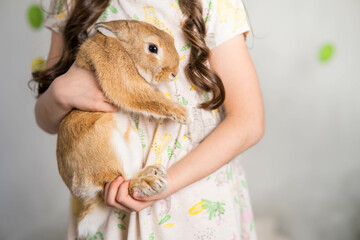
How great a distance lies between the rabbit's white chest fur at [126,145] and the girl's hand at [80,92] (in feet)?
0.09

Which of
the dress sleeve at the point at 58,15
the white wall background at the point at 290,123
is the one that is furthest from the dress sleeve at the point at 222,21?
the white wall background at the point at 290,123

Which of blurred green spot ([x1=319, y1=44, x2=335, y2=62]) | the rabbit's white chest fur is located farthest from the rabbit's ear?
blurred green spot ([x1=319, y1=44, x2=335, y2=62])

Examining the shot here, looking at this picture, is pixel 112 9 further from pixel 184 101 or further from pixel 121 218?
pixel 121 218

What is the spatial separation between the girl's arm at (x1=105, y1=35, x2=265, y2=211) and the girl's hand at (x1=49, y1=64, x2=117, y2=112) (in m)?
0.18

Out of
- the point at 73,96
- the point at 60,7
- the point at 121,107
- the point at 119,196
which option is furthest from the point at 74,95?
the point at 60,7

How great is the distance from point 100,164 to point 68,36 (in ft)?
1.23

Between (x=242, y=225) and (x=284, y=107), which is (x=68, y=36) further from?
(x=284, y=107)

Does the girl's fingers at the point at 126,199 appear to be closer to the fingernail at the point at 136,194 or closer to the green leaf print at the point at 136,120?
the fingernail at the point at 136,194

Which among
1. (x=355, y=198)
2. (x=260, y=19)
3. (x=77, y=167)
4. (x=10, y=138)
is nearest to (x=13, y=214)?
(x=10, y=138)

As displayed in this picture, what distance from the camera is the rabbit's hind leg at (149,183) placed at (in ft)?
2.07

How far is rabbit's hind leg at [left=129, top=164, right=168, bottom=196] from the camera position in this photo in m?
0.63

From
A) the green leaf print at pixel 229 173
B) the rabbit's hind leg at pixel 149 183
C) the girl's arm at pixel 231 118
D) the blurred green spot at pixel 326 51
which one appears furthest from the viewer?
the blurred green spot at pixel 326 51

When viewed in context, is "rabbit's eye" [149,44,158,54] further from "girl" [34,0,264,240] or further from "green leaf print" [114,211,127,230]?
"green leaf print" [114,211,127,230]

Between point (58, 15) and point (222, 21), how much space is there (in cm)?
41
